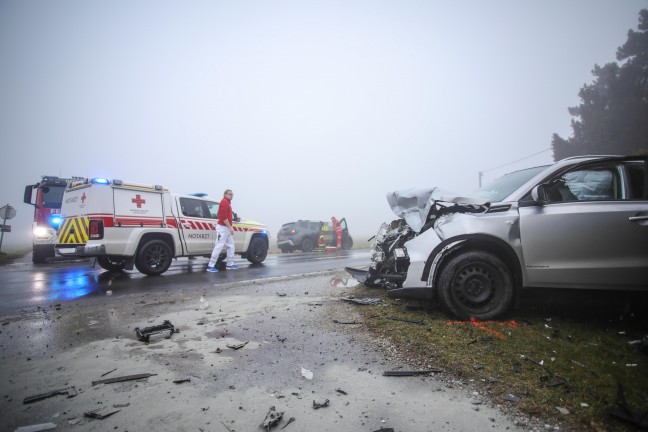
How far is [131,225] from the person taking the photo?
23.4ft

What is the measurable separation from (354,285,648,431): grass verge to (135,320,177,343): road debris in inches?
87.4

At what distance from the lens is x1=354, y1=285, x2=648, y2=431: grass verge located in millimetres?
1979

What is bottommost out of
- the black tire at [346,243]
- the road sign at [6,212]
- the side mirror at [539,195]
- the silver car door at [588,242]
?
the black tire at [346,243]

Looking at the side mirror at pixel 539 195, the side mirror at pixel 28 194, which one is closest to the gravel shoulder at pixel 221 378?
the side mirror at pixel 539 195

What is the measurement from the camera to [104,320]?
3820 mm

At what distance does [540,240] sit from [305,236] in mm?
14557

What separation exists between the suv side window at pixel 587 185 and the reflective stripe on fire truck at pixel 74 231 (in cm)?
870

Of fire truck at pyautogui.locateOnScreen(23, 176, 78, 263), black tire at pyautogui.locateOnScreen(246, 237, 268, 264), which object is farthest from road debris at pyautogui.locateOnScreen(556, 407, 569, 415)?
fire truck at pyautogui.locateOnScreen(23, 176, 78, 263)

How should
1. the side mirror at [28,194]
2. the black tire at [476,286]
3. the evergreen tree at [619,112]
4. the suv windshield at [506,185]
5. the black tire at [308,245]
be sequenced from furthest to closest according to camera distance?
the evergreen tree at [619,112] < the black tire at [308,245] < the side mirror at [28,194] < the suv windshield at [506,185] < the black tire at [476,286]

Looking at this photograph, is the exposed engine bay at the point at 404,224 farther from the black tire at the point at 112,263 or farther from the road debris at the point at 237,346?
the black tire at the point at 112,263

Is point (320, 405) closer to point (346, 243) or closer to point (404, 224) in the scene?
point (404, 224)

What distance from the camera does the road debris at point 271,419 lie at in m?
1.76

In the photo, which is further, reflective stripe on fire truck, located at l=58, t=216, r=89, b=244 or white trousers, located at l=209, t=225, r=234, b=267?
white trousers, located at l=209, t=225, r=234, b=267

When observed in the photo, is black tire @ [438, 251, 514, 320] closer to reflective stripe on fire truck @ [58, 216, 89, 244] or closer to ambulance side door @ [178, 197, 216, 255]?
ambulance side door @ [178, 197, 216, 255]
